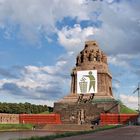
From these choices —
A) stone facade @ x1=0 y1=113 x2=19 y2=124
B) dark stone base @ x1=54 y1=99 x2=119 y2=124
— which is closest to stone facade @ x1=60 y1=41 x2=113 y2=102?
dark stone base @ x1=54 y1=99 x2=119 y2=124

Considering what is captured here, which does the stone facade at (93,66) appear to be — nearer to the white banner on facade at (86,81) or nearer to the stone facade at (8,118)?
the white banner on facade at (86,81)

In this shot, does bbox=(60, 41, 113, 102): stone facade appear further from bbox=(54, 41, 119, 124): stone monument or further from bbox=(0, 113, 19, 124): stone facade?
bbox=(0, 113, 19, 124): stone facade

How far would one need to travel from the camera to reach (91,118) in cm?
8012

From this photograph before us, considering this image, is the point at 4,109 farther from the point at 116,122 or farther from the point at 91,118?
the point at 116,122

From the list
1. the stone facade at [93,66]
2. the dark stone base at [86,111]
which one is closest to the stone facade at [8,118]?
the dark stone base at [86,111]

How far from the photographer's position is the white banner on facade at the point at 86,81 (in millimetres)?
83875

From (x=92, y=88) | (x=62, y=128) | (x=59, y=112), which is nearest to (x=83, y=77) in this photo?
(x=92, y=88)

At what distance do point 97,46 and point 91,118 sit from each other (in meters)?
19.4

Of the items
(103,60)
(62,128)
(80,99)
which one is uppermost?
(103,60)

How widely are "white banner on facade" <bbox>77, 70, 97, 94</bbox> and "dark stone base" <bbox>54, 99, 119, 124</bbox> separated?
354 cm

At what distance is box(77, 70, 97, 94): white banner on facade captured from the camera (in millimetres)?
83875

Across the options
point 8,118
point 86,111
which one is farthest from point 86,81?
point 8,118

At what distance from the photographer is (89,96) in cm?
8600

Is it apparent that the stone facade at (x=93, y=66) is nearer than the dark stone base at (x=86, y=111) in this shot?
No
